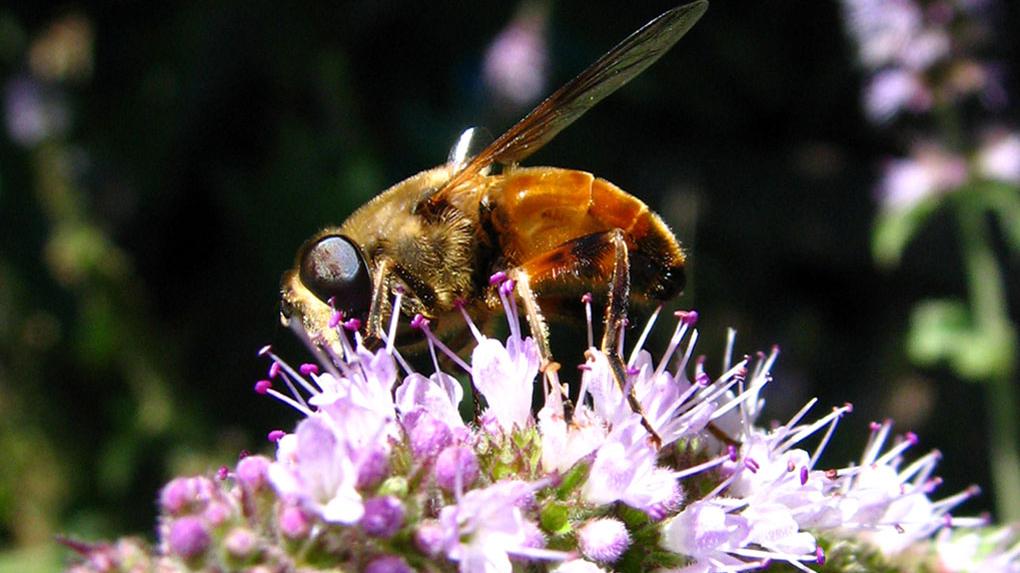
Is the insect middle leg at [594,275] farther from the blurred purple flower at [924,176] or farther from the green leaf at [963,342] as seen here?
the blurred purple flower at [924,176]

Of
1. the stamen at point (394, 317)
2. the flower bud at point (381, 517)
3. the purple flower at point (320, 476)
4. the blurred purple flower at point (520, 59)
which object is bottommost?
the flower bud at point (381, 517)

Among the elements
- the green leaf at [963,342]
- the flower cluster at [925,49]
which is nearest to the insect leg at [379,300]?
the green leaf at [963,342]

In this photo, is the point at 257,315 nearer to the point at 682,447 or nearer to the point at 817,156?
the point at 817,156

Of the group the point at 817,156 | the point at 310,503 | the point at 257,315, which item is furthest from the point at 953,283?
the point at 310,503

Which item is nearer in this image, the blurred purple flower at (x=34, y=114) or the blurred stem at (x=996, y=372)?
the blurred stem at (x=996, y=372)

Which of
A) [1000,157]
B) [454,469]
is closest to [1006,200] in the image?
[1000,157]
